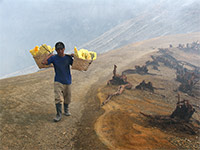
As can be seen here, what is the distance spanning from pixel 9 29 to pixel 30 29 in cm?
1787

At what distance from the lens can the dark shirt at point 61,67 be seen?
3.84 m

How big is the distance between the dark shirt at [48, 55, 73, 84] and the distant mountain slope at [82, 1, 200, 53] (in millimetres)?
44566

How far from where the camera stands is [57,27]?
103 m

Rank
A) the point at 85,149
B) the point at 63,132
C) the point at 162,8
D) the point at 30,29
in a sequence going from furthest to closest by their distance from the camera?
the point at 30,29 → the point at 162,8 → the point at 63,132 → the point at 85,149

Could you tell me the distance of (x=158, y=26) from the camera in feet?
170

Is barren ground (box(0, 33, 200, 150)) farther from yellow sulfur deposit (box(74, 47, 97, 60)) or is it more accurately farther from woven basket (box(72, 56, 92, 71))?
yellow sulfur deposit (box(74, 47, 97, 60))

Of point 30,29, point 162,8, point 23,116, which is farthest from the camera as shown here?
point 30,29

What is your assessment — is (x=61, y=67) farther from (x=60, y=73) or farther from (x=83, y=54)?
(x=83, y=54)

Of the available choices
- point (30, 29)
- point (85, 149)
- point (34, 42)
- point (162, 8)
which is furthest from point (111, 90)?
point (30, 29)

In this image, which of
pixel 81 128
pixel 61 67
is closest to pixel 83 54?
pixel 61 67

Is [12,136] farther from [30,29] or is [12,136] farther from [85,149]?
[30,29]

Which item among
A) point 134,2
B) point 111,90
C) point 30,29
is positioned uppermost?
point 134,2

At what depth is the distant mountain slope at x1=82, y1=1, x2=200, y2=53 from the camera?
48056mm

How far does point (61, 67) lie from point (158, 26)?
175 feet
